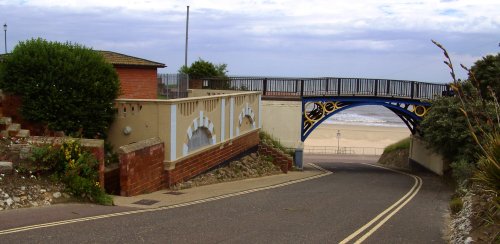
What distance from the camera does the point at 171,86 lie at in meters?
28.8

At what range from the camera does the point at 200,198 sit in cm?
1416

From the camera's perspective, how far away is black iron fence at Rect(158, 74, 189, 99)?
27609mm

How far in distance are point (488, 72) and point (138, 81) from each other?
54.2 feet

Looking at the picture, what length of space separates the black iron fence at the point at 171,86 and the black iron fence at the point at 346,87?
488cm

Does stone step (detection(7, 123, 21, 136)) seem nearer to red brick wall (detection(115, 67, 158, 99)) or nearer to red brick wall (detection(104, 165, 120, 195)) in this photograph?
red brick wall (detection(104, 165, 120, 195))

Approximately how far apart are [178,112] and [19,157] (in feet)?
17.2

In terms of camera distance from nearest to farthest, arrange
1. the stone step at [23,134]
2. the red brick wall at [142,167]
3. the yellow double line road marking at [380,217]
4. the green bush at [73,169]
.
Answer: the yellow double line road marking at [380,217]
the green bush at [73,169]
the stone step at [23,134]
the red brick wall at [142,167]

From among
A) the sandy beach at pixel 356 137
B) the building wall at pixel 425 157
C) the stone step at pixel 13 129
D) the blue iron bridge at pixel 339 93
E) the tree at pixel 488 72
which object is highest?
the tree at pixel 488 72

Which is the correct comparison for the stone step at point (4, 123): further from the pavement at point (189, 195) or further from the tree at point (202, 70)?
the tree at point (202, 70)

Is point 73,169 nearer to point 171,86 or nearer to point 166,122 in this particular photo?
point 166,122

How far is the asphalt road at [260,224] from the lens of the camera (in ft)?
28.1

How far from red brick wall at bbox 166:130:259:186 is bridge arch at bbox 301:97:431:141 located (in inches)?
303

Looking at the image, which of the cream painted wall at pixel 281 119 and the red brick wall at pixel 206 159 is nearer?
the red brick wall at pixel 206 159

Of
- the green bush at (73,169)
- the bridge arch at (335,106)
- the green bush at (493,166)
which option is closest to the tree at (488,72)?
the bridge arch at (335,106)
